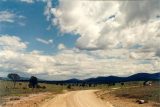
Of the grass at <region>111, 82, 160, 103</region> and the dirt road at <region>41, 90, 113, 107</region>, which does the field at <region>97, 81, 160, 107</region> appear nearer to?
the grass at <region>111, 82, 160, 103</region>

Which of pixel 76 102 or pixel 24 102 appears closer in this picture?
pixel 76 102

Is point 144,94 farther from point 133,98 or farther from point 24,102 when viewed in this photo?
point 24,102

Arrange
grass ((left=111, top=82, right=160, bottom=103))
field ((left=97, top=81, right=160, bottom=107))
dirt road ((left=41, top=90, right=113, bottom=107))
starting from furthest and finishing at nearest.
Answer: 1. grass ((left=111, top=82, right=160, bottom=103))
2. field ((left=97, top=81, right=160, bottom=107))
3. dirt road ((left=41, top=90, right=113, bottom=107))

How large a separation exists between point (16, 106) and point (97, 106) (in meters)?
12.8

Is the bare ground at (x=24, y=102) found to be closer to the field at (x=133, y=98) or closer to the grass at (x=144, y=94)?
the field at (x=133, y=98)

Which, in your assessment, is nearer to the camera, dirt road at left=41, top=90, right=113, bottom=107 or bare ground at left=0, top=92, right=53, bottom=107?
dirt road at left=41, top=90, right=113, bottom=107

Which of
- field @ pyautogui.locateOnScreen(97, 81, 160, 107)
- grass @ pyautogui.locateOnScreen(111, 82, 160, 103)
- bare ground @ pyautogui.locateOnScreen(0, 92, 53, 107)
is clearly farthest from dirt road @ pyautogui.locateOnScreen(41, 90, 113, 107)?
grass @ pyautogui.locateOnScreen(111, 82, 160, 103)

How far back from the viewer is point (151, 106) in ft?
161

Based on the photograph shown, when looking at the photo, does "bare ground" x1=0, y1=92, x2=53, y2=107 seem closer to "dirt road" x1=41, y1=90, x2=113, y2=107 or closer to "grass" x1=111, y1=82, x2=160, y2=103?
"dirt road" x1=41, y1=90, x2=113, y2=107

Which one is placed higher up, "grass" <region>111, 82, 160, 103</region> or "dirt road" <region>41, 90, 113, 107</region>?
"grass" <region>111, 82, 160, 103</region>

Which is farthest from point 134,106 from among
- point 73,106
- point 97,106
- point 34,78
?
point 34,78

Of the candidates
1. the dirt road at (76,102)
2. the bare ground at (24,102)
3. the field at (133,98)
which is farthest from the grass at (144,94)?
the bare ground at (24,102)

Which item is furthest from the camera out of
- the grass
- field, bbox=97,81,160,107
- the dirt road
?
the grass

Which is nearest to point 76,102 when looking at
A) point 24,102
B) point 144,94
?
point 24,102
